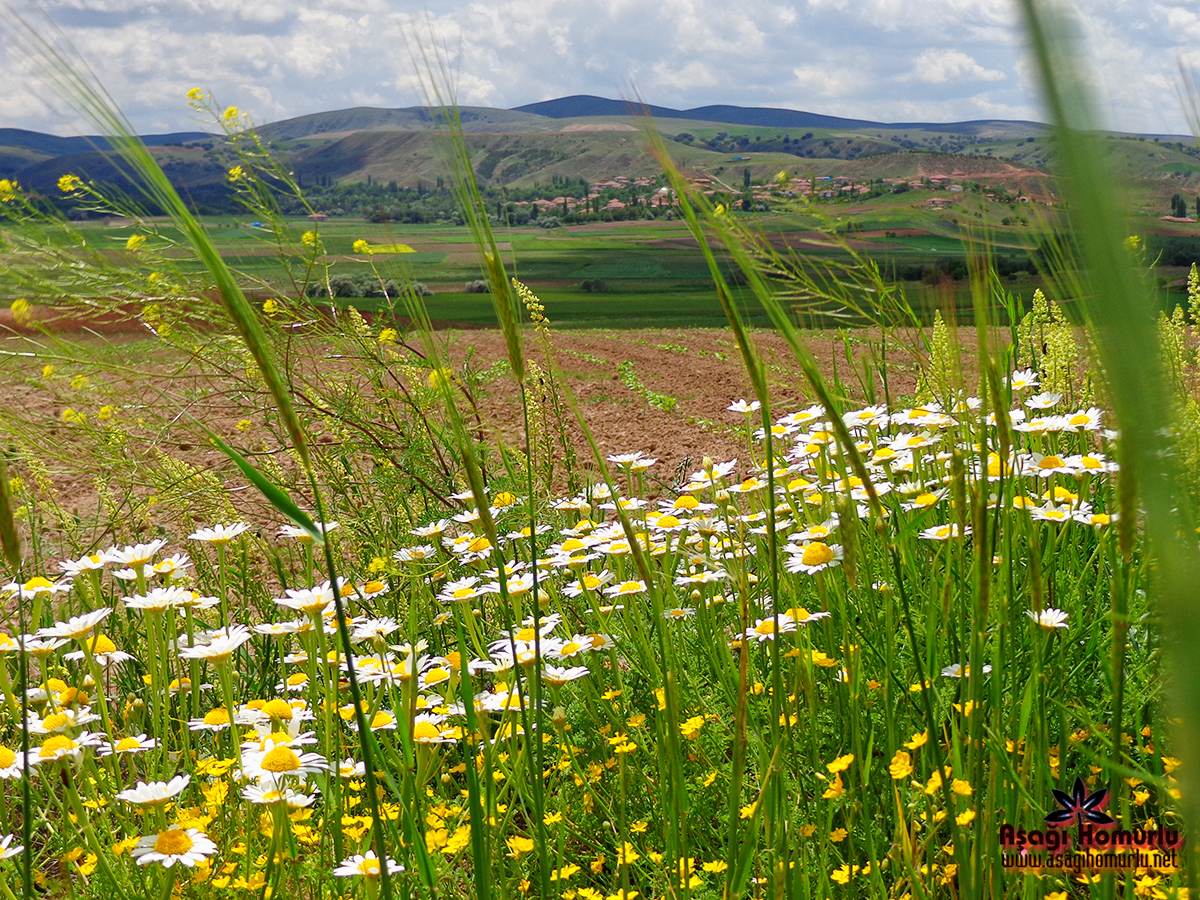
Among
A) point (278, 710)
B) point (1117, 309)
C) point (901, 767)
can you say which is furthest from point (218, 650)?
point (1117, 309)

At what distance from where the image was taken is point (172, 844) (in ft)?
3.94

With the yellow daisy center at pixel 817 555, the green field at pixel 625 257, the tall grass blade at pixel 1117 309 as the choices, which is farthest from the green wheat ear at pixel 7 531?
the yellow daisy center at pixel 817 555

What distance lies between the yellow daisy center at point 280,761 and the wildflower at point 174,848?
0.40ft

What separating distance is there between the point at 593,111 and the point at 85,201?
159 metres

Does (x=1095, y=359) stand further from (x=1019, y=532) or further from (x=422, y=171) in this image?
(x=422, y=171)

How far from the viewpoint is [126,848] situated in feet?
4.63

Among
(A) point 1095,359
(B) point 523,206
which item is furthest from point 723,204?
(B) point 523,206

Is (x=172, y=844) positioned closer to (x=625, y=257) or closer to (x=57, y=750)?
(x=57, y=750)

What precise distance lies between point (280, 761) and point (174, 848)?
17 cm

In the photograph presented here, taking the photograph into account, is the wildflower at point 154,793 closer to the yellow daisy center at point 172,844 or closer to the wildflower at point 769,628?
the yellow daisy center at point 172,844

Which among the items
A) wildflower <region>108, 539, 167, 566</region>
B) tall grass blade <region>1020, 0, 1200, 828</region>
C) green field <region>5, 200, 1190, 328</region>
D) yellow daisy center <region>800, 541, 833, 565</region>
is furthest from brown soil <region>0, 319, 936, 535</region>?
tall grass blade <region>1020, 0, 1200, 828</region>

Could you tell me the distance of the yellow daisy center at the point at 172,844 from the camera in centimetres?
119

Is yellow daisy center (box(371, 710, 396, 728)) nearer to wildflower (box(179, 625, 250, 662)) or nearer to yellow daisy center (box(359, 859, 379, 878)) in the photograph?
wildflower (box(179, 625, 250, 662))

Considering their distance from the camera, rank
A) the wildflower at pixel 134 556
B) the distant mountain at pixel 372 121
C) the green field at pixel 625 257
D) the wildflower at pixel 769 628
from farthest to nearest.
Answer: the distant mountain at pixel 372 121 < the wildflower at pixel 134 556 < the wildflower at pixel 769 628 < the green field at pixel 625 257
